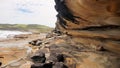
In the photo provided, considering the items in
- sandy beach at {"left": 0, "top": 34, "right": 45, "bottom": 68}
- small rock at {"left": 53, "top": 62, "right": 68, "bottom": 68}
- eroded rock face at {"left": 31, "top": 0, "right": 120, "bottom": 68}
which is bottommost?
sandy beach at {"left": 0, "top": 34, "right": 45, "bottom": 68}

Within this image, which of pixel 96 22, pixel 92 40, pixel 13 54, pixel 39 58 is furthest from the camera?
pixel 13 54

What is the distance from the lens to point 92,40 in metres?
16.8

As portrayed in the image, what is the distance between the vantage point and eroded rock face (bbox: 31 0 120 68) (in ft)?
46.2

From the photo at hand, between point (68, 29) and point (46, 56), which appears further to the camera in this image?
point (68, 29)

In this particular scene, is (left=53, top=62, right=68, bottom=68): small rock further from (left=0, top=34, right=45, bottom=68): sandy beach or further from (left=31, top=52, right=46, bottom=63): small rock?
(left=0, top=34, right=45, bottom=68): sandy beach

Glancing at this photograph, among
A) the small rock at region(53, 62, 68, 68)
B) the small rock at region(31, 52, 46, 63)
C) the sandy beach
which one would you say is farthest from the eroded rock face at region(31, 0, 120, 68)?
the sandy beach

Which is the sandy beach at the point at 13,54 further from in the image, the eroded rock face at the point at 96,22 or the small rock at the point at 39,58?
the eroded rock face at the point at 96,22

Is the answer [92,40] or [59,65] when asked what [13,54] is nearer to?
[92,40]

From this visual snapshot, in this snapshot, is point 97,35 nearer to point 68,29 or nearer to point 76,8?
point 76,8

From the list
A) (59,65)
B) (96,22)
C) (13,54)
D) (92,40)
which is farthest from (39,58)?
(13,54)

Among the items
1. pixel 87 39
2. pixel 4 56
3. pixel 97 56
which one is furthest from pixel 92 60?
pixel 4 56

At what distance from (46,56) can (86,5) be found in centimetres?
442

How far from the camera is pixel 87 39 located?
57.1 ft

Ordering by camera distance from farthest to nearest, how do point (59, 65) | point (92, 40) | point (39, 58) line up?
point (39, 58) → point (92, 40) → point (59, 65)
